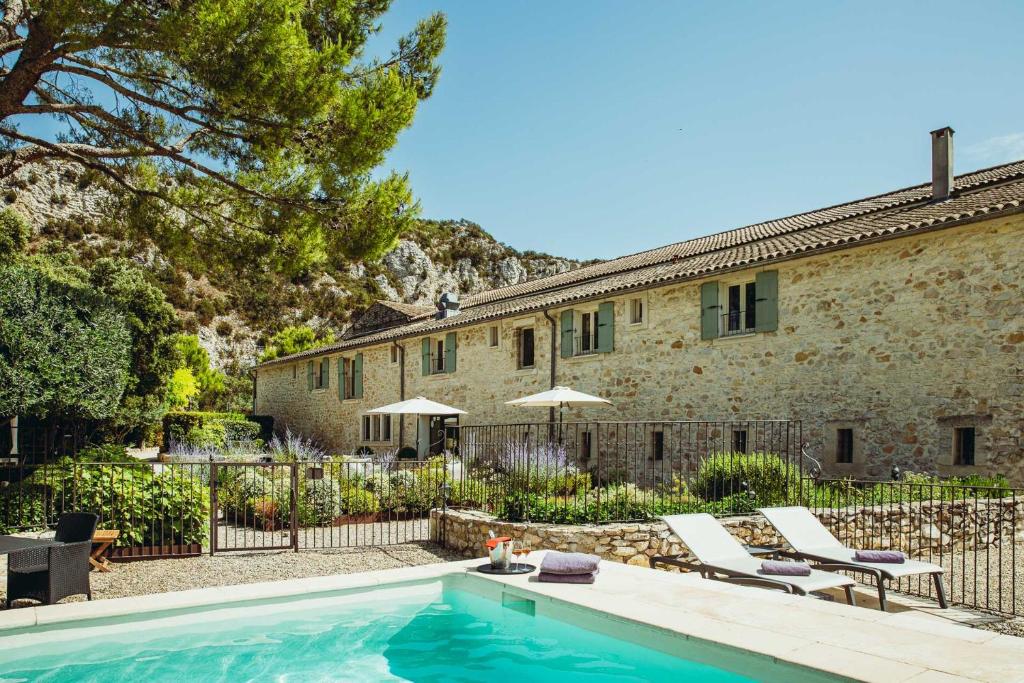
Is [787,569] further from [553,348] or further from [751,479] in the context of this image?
[553,348]

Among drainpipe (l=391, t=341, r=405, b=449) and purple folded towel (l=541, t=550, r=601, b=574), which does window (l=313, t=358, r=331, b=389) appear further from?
purple folded towel (l=541, t=550, r=601, b=574)

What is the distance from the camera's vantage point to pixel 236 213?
11758 mm

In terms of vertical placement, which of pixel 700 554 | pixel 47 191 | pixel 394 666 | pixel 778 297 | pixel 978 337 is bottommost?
pixel 394 666

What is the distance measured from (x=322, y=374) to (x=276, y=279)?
13.8m

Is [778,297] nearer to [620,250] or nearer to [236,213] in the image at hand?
[236,213]

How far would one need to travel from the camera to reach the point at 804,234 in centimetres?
1441

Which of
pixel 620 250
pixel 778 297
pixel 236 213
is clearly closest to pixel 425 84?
pixel 236 213

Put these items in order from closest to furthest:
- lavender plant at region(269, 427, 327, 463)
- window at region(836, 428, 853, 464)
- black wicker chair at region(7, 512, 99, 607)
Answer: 1. black wicker chair at region(7, 512, 99, 607)
2. window at region(836, 428, 853, 464)
3. lavender plant at region(269, 427, 327, 463)

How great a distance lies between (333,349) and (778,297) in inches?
722

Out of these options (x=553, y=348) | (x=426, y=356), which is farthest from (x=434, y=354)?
(x=553, y=348)

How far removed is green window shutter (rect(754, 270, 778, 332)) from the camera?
12840mm

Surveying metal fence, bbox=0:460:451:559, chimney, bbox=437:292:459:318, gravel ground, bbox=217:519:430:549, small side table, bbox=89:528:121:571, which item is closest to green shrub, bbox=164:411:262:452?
chimney, bbox=437:292:459:318

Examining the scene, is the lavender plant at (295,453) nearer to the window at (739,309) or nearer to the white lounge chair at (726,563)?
the white lounge chair at (726,563)

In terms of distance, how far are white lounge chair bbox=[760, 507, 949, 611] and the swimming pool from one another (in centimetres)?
260
